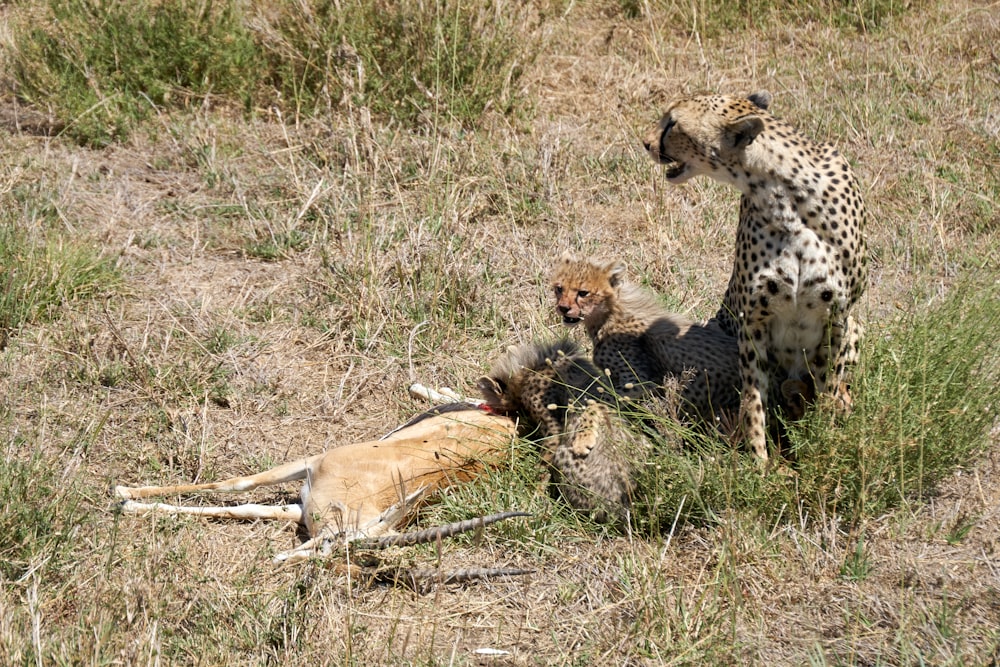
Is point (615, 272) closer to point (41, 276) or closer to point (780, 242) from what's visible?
point (780, 242)

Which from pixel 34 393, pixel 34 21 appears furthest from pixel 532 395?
pixel 34 21

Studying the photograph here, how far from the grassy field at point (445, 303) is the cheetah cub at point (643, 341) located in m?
0.31

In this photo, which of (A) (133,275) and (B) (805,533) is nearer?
(B) (805,533)

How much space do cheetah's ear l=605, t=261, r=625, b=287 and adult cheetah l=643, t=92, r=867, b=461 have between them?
60 cm

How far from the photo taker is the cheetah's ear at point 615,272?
4207 millimetres

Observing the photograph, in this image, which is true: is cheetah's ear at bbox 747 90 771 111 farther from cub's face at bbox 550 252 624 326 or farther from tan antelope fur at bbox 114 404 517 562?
tan antelope fur at bbox 114 404 517 562

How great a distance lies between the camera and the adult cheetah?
11.2 ft

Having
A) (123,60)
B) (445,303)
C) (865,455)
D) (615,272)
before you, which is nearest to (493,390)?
(615,272)

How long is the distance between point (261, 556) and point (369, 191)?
7.24 ft

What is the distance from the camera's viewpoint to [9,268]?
15.2 feet

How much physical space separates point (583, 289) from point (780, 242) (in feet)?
2.92

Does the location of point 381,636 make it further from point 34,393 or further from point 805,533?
point 34,393

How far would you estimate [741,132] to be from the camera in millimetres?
3436

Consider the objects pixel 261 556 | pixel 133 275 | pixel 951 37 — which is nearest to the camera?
pixel 261 556
